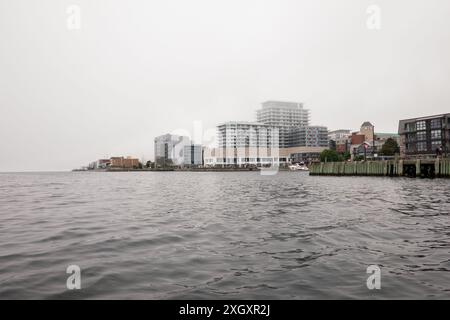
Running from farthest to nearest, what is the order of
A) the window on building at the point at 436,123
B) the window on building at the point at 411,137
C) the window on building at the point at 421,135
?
the window on building at the point at 411,137, the window on building at the point at 421,135, the window on building at the point at 436,123

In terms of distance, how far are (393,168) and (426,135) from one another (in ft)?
121

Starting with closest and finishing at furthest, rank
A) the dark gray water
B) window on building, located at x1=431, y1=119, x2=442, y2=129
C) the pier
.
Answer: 1. the dark gray water
2. the pier
3. window on building, located at x1=431, y1=119, x2=442, y2=129

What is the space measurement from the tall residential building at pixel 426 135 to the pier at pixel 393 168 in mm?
19660

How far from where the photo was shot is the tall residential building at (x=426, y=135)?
330ft

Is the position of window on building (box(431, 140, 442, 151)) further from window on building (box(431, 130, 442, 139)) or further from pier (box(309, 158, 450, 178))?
pier (box(309, 158, 450, 178))

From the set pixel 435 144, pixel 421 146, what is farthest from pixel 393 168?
pixel 421 146

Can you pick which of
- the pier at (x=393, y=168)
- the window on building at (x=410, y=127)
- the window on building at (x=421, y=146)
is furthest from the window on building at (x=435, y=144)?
the pier at (x=393, y=168)

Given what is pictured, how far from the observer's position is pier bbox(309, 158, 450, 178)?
6594cm

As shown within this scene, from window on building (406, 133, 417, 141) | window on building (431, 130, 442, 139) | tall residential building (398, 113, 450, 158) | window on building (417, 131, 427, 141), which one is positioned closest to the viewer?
tall residential building (398, 113, 450, 158)

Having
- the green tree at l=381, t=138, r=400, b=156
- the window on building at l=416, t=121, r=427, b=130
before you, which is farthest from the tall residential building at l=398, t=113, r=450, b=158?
the green tree at l=381, t=138, r=400, b=156

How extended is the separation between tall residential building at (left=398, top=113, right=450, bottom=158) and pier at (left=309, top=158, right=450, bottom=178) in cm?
1966

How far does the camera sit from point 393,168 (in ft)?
257

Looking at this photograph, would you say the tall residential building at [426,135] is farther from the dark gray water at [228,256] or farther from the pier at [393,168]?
the dark gray water at [228,256]

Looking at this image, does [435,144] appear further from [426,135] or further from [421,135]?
[421,135]
